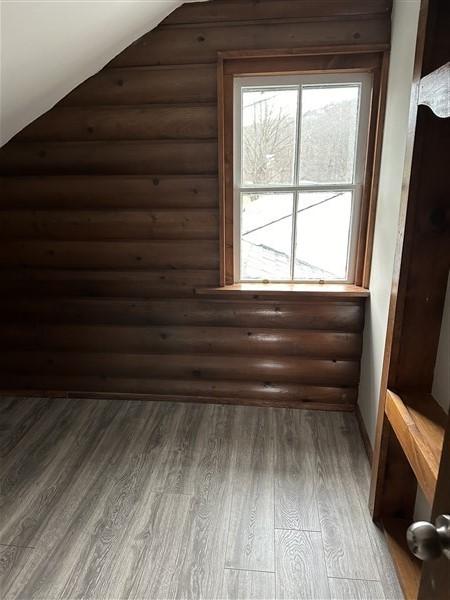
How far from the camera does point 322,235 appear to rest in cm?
220

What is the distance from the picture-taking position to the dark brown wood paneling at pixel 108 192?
6.97ft

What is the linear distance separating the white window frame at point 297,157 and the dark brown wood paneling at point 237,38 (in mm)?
148

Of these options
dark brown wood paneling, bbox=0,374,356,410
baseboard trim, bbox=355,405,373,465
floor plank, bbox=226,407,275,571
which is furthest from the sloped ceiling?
baseboard trim, bbox=355,405,373,465

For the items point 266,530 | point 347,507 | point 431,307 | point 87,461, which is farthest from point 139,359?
point 431,307

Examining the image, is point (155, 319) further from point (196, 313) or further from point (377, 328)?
point (377, 328)

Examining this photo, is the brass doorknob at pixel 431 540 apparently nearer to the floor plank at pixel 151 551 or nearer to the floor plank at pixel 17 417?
the floor plank at pixel 151 551

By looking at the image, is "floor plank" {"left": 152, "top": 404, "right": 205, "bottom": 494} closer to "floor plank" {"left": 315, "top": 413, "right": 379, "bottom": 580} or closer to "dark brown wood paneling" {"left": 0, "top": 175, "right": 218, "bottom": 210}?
"floor plank" {"left": 315, "top": 413, "right": 379, "bottom": 580}

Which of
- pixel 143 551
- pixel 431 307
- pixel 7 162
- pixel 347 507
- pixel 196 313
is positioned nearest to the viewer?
pixel 431 307

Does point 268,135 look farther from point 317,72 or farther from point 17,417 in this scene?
point 17,417

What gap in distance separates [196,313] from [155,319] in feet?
0.88

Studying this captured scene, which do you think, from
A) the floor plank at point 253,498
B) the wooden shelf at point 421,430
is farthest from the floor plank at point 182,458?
the wooden shelf at point 421,430

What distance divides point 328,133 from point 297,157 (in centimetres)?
20

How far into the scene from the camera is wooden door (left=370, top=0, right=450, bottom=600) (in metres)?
1.14

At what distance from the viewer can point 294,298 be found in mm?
2232
